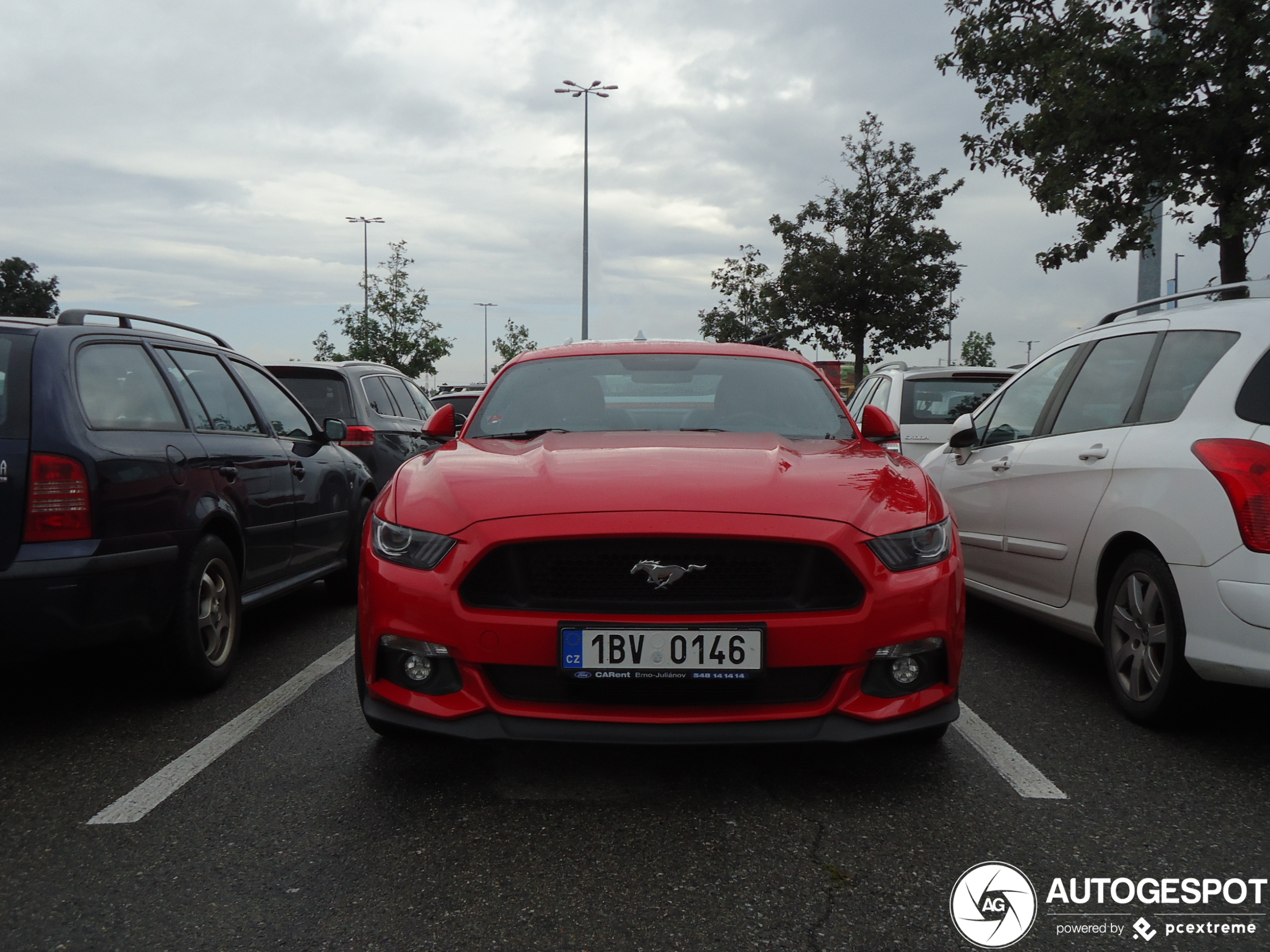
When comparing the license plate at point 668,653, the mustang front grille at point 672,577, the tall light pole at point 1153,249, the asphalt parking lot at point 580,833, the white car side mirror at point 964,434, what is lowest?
the asphalt parking lot at point 580,833

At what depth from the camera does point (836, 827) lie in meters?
3.07

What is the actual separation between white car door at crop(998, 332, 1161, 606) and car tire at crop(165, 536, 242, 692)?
353 cm

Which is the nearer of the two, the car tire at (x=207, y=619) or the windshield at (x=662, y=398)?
the car tire at (x=207, y=619)

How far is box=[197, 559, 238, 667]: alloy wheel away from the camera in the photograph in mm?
4527

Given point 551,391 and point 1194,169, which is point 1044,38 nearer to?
point 1194,169

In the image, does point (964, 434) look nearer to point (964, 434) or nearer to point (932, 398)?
point (964, 434)

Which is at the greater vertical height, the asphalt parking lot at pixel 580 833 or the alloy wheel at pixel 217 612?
the alloy wheel at pixel 217 612

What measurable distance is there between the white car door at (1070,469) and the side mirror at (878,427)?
0.75m

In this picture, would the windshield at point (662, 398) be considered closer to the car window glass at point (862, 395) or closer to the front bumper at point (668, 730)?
the front bumper at point (668, 730)

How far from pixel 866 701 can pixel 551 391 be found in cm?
212

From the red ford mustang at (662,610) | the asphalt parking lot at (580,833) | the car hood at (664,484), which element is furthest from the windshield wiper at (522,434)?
the asphalt parking lot at (580,833)

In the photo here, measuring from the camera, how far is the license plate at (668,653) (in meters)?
3.04

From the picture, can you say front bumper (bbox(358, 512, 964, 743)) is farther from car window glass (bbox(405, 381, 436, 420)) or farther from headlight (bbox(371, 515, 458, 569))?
car window glass (bbox(405, 381, 436, 420))

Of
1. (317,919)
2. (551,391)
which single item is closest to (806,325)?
(551,391)
